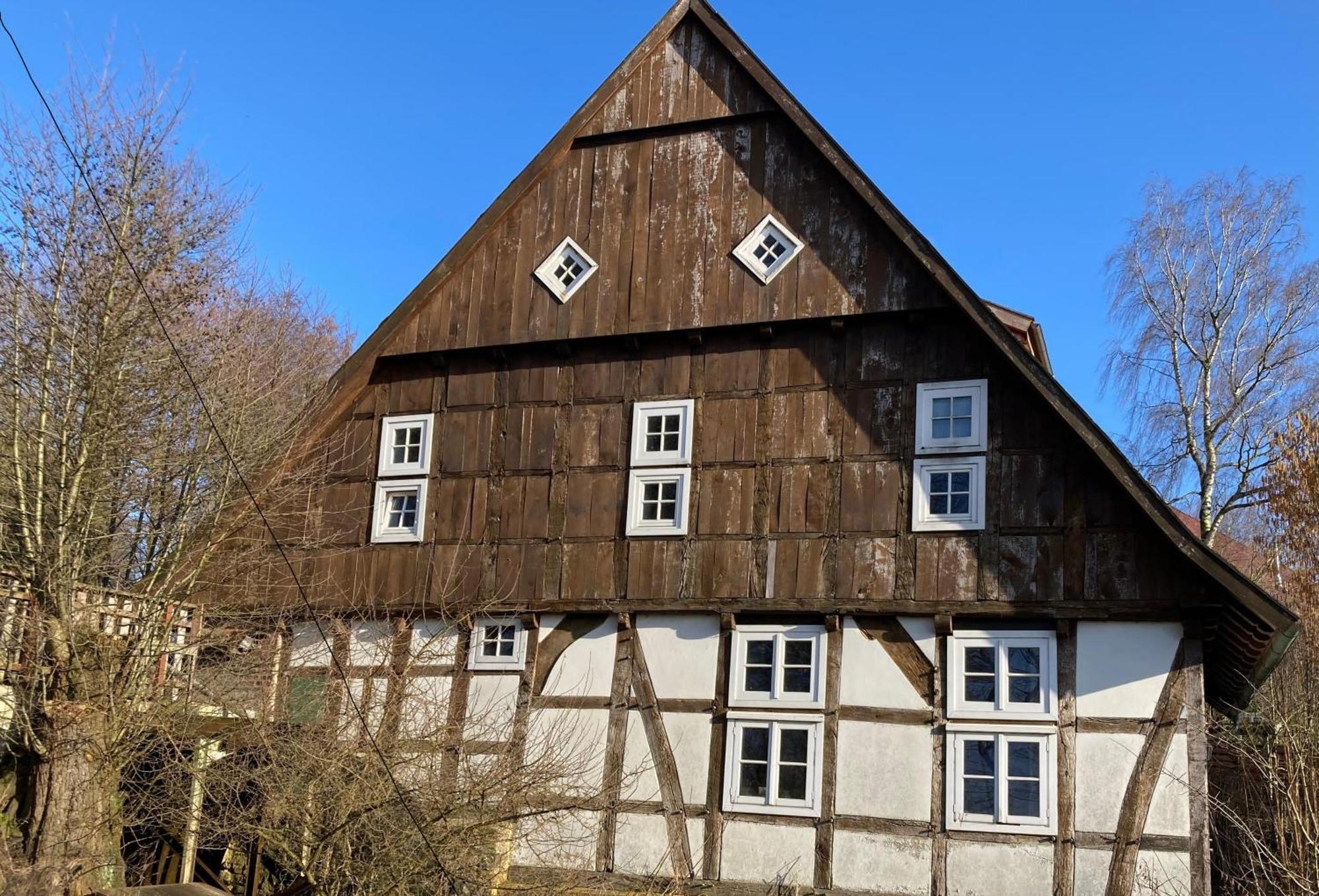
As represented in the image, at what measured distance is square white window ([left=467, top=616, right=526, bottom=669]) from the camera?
16203 mm

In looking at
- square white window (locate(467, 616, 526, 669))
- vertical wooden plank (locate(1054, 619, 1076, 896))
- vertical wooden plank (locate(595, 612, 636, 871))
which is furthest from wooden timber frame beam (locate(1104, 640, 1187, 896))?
square white window (locate(467, 616, 526, 669))

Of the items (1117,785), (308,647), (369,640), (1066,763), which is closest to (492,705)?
(369,640)

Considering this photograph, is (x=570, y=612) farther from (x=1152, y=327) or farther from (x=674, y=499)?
(x=1152, y=327)

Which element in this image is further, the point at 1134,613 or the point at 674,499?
the point at 674,499

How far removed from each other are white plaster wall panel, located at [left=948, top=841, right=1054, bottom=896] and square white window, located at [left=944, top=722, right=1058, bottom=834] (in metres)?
0.17

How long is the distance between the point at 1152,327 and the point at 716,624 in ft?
53.6

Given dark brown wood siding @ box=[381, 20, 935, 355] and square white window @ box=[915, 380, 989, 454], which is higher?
dark brown wood siding @ box=[381, 20, 935, 355]

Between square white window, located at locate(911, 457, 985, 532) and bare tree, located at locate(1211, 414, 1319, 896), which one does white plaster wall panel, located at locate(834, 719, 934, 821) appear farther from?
bare tree, located at locate(1211, 414, 1319, 896)

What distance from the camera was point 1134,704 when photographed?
1348 cm

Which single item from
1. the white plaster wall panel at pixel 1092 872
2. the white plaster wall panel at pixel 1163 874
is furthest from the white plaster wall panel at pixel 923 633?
the white plaster wall panel at pixel 1163 874

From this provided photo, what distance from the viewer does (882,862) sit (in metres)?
13.9

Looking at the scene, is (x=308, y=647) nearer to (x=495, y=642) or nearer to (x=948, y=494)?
(x=495, y=642)

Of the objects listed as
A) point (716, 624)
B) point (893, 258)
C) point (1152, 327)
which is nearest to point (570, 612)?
point (716, 624)

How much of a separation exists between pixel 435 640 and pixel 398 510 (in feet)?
6.81
